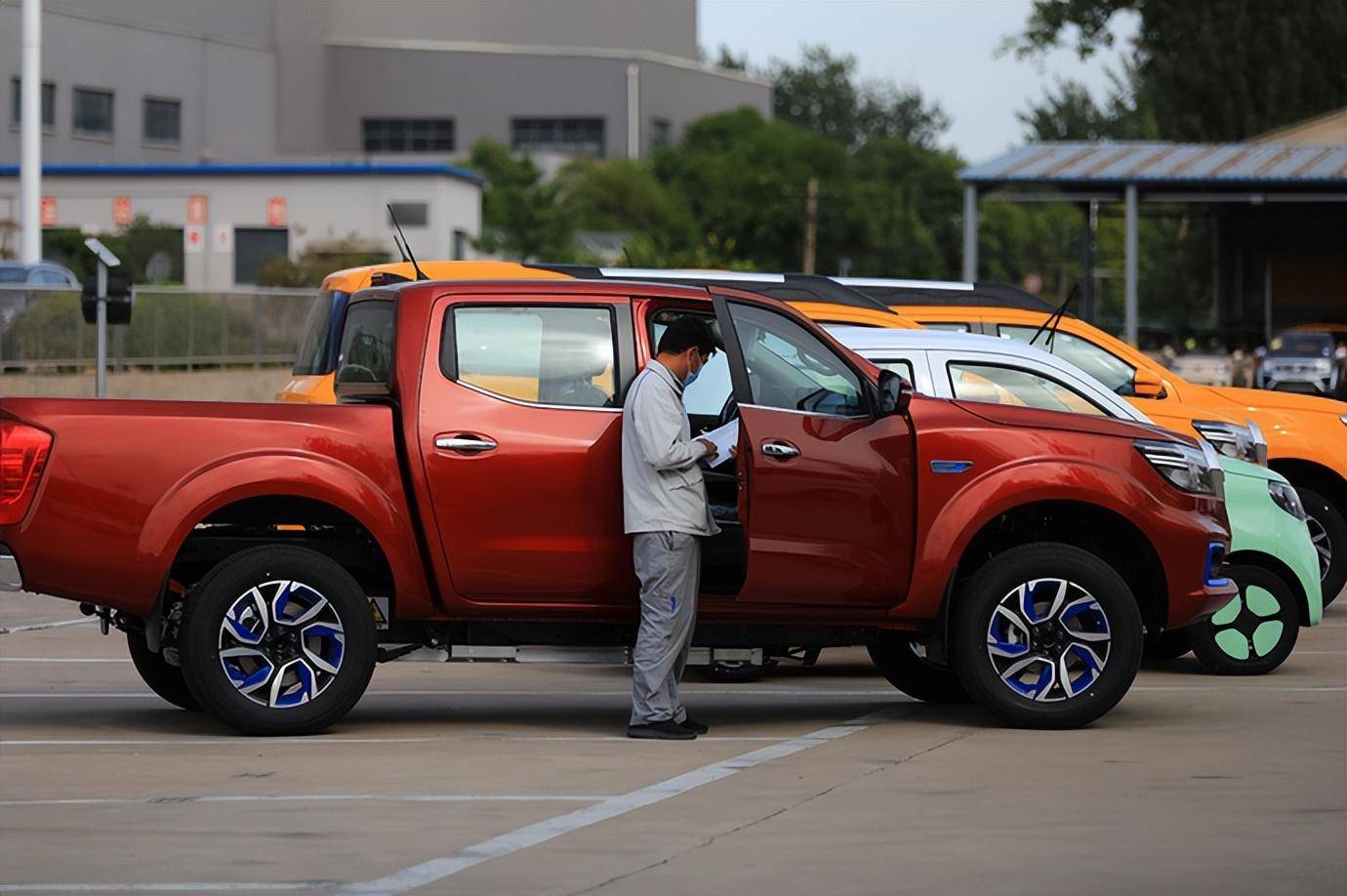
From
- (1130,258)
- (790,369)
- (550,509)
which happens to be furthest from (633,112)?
(550,509)

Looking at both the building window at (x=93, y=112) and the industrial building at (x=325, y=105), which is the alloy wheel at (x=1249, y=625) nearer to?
the industrial building at (x=325, y=105)

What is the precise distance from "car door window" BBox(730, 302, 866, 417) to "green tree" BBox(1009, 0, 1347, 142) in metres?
65.8

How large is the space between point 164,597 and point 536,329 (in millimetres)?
1953

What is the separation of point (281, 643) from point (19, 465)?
1.29 meters

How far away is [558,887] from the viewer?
6824mm

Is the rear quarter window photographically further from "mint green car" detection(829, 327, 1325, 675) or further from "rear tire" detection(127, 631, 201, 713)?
"mint green car" detection(829, 327, 1325, 675)

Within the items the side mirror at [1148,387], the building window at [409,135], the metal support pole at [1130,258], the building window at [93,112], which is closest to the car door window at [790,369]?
the side mirror at [1148,387]

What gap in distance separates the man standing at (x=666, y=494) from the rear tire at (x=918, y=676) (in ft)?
6.56

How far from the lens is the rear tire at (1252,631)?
12742 mm

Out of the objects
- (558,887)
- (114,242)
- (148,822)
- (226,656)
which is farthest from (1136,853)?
(114,242)

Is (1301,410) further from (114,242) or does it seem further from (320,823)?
(114,242)

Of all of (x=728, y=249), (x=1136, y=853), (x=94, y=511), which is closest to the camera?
(x=1136, y=853)

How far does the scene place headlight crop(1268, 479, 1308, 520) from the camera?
12.6m

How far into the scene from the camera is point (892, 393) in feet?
33.2
